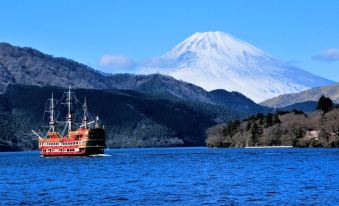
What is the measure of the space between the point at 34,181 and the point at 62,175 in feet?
44.5

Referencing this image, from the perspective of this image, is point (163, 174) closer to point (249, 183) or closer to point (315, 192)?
point (249, 183)

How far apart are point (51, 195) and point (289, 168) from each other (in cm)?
5306

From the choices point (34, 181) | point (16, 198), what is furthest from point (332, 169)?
point (16, 198)

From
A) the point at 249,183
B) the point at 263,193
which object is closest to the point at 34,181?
the point at 249,183

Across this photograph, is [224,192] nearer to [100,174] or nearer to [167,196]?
[167,196]

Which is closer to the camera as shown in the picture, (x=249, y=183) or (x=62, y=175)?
(x=249, y=183)

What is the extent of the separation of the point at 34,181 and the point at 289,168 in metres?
42.3

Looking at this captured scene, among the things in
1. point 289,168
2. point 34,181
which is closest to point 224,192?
point 34,181

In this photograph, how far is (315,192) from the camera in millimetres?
84750

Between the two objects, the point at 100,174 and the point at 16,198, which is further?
the point at 100,174

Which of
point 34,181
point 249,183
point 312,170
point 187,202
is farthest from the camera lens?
point 312,170

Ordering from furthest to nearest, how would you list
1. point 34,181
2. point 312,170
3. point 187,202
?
point 312,170
point 34,181
point 187,202

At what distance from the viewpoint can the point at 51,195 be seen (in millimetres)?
88312

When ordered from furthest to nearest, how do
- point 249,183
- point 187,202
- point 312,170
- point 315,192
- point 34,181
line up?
point 312,170 → point 34,181 → point 249,183 → point 315,192 → point 187,202
